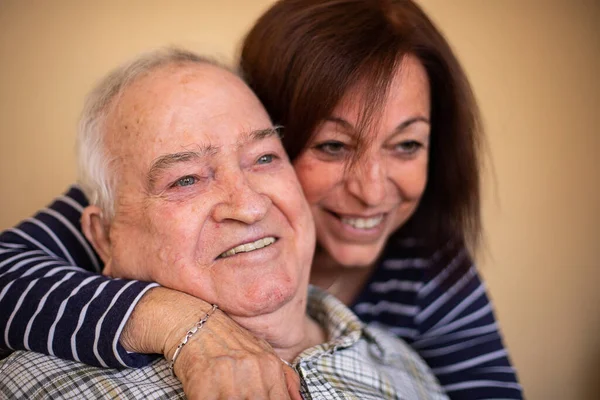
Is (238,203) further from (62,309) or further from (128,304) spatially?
(62,309)

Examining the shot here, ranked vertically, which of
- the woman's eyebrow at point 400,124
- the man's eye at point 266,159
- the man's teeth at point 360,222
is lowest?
the man's teeth at point 360,222

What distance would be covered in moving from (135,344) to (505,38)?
7.06 feet

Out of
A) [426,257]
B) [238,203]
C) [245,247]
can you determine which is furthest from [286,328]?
[426,257]

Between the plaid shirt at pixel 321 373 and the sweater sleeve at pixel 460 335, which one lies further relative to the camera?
the sweater sleeve at pixel 460 335

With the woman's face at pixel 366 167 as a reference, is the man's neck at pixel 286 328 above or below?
below

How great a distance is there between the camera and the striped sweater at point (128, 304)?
1.22 metres

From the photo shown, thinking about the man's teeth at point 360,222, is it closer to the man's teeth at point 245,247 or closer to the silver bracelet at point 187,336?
the man's teeth at point 245,247

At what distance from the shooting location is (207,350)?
1.10m

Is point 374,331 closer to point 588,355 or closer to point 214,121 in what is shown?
point 214,121

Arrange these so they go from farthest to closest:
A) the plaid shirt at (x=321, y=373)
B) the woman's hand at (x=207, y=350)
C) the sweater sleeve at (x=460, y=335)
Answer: the sweater sleeve at (x=460, y=335), the plaid shirt at (x=321, y=373), the woman's hand at (x=207, y=350)

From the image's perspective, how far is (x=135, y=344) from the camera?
3.92 feet

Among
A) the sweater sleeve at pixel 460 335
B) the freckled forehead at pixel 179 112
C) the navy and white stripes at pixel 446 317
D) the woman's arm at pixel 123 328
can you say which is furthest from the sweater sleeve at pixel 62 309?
the sweater sleeve at pixel 460 335

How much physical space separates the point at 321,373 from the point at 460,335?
29.5 inches

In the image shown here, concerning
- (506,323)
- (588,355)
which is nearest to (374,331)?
(506,323)
